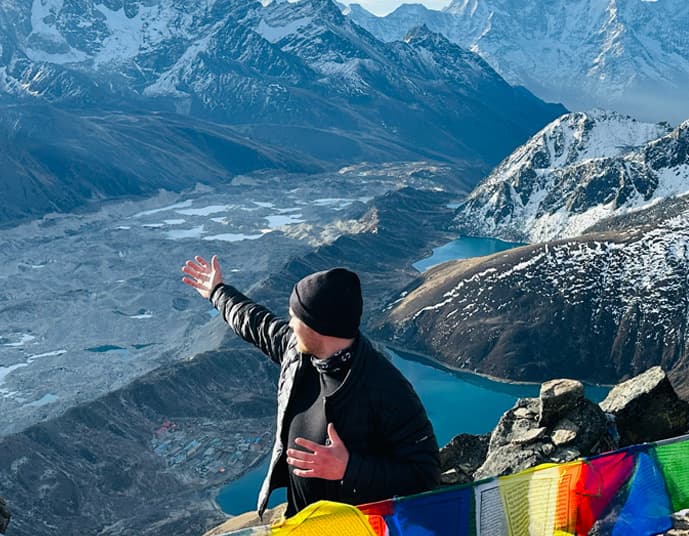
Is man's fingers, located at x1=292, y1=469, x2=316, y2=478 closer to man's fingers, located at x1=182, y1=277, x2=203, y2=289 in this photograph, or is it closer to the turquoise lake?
man's fingers, located at x1=182, y1=277, x2=203, y2=289

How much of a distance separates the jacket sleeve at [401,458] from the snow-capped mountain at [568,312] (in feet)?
333

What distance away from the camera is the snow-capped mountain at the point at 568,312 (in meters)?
109

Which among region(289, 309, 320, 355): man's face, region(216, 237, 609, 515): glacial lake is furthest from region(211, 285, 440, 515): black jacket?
region(216, 237, 609, 515): glacial lake

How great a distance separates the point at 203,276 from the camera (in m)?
10.1

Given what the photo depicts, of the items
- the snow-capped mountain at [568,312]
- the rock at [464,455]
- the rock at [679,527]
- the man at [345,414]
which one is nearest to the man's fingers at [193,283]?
the man at [345,414]

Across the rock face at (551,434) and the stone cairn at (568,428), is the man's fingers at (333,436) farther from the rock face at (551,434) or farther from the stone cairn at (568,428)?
the stone cairn at (568,428)

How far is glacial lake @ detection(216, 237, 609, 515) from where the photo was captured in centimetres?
7425

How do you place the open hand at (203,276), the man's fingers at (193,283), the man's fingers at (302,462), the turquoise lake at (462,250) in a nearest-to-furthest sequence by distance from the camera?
the man's fingers at (302,462), the open hand at (203,276), the man's fingers at (193,283), the turquoise lake at (462,250)

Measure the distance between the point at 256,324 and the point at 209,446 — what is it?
267 feet

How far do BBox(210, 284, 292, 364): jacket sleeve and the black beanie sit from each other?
1.48 meters

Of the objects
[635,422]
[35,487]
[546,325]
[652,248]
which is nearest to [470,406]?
[546,325]

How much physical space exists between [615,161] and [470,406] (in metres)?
113

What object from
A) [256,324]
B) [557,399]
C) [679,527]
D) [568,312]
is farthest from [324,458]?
[568,312]

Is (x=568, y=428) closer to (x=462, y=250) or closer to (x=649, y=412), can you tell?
(x=649, y=412)
